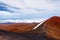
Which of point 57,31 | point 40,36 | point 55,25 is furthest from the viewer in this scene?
point 55,25

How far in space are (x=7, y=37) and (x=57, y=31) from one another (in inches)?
35.9

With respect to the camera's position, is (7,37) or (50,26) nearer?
(7,37)

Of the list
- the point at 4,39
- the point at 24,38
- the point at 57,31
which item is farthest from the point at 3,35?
the point at 57,31

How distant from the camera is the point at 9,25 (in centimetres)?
332

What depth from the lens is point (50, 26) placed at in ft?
10.8

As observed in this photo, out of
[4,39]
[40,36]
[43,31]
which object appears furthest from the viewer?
[43,31]

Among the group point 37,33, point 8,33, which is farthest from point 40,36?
point 8,33

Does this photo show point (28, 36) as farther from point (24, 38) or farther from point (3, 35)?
point (3, 35)

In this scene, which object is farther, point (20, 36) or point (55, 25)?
point (55, 25)

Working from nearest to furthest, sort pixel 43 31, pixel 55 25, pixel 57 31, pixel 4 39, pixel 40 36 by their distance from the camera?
pixel 4 39 → pixel 40 36 → pixel 43 31 → pixel 57 31 → pixel 55 25

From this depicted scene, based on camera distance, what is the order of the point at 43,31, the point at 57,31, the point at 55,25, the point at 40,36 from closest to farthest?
the point at 40,36 → the point at 43,31 → the point at 57,31 → the point at 55,25

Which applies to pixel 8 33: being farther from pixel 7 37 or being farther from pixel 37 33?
pixel 37 33

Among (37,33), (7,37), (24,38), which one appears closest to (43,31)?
(37,33)

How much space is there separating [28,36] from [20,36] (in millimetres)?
78
